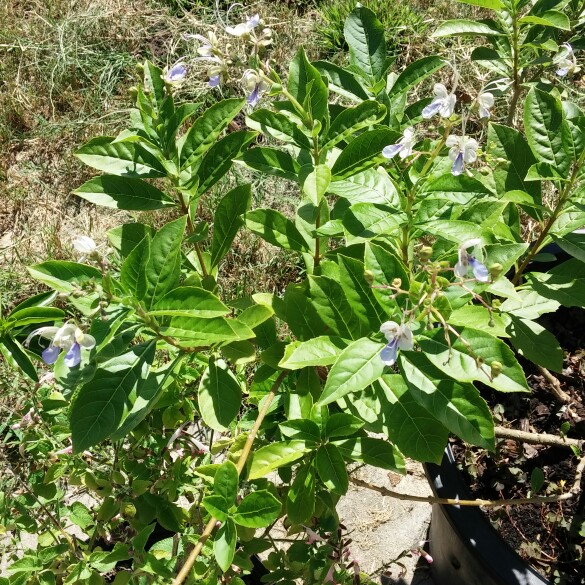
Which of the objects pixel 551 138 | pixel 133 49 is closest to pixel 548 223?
pixel 551 138

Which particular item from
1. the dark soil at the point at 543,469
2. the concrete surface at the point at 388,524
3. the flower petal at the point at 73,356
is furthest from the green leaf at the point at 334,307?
the concrete surface at the point at 388,524

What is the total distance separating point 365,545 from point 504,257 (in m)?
1.47

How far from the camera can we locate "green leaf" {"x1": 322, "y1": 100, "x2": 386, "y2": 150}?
1277 millimetres

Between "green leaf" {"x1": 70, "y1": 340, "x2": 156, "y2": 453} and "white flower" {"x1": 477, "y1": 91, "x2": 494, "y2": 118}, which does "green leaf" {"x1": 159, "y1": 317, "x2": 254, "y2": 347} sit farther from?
"white flower" {"x1": 477, "y1": 91, "x2": 494, "y2": 118}

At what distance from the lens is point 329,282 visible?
129cm

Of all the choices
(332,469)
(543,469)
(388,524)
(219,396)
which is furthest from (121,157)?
(388,524)

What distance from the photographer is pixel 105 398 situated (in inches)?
47.4

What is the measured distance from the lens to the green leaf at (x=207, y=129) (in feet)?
4.52

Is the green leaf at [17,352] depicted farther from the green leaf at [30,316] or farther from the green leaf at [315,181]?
the green leaf at [315,181]

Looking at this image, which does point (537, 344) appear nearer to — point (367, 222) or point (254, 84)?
point (367, 222)

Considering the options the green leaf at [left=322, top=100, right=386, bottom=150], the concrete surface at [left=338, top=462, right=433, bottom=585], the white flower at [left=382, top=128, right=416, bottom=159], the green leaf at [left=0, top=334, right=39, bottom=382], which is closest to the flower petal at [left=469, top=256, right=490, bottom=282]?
the white flower at [left=382, top=128, right=416, bottom=159]

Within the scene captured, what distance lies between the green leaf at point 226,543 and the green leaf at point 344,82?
0.94 meters

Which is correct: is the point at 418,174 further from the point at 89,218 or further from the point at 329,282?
the point at 89,218

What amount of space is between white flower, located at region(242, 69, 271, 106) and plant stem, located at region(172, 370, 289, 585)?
57 cm
